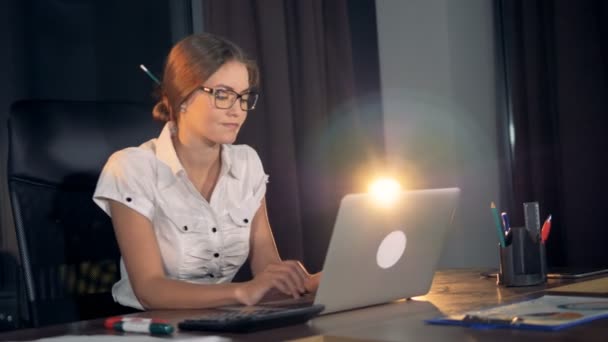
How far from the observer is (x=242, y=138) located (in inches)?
115

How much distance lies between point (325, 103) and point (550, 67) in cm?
88

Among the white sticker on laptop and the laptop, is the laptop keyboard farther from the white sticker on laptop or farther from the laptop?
the white sticker on laptop

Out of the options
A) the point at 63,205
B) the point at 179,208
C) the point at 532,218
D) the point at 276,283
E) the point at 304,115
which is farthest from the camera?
the point at 304,115

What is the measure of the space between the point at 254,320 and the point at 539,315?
382mm

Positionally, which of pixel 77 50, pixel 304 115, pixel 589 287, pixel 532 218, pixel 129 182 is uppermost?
pixel 77 50

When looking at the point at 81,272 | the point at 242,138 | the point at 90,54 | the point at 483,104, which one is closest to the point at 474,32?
the point at 483,104

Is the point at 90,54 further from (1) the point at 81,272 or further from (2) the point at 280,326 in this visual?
(2) the point at 280,326

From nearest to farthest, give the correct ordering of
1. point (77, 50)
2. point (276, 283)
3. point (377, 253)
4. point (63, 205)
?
→ point (377, 253)
point (276, 283)
point (63, 205)
point (77, 50)

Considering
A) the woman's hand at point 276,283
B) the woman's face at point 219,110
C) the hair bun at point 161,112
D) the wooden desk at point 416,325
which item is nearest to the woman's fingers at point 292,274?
the woman's hand at point 276,283

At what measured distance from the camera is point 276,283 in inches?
58.9

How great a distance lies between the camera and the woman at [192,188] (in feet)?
6.07

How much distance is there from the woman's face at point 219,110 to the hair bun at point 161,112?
0.07 m

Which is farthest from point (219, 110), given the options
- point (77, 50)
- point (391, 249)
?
point (77, 50)

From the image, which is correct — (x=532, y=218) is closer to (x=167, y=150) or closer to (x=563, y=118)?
(x=167, y=150)
